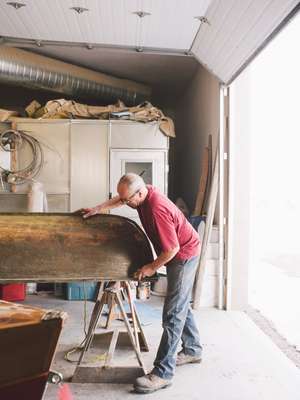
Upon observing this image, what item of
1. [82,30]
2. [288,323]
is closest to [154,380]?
Answer: [288,323]

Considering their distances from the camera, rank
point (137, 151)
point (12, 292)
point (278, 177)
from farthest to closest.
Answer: point (278, 177) → point (137, 151) → point (12, 292)

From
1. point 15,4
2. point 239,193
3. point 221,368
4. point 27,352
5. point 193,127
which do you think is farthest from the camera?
point 193,127

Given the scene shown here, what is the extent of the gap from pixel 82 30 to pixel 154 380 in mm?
3384

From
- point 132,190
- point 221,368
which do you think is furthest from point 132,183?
point 221,368

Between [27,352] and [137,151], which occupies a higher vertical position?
[137,151]

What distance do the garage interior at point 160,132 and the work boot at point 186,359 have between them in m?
0.04

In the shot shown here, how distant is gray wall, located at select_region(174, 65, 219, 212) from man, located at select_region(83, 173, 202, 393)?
→ 2432 mm

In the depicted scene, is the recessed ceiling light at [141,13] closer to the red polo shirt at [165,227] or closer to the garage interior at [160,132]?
the garage interior at [160,132]

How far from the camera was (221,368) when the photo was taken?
3.05 meters

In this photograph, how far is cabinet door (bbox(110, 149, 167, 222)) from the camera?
5.49 m

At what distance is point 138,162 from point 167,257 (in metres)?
3.08

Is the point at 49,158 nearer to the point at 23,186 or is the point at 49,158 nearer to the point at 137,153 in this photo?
the point at 23,186

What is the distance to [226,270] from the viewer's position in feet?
14.9

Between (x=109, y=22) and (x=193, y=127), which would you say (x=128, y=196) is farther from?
(x=193, y=127)
